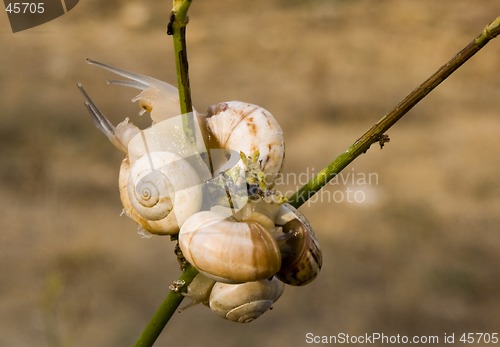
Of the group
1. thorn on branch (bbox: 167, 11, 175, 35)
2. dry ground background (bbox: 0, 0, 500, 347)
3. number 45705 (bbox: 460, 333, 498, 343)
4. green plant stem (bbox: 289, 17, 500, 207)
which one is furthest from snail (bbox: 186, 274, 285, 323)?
number 45705 (bbox: 460, 333, 498, 343)

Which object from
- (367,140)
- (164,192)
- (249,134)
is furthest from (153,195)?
(367,140)

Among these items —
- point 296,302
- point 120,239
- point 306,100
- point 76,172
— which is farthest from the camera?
point 306,100

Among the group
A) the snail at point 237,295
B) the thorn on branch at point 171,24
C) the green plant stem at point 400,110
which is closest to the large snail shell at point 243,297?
the snail at point 237,295

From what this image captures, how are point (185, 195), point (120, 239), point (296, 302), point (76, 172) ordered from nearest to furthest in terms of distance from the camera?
point (185, 195) → point (296, 302) → point (120, 239) → point (76, 172)

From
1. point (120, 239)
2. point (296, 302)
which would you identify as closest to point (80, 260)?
point (120, 239)

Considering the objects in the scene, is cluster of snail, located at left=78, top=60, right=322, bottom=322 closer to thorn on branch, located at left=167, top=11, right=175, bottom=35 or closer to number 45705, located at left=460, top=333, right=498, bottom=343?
thorn on branch, located at left=167, top=11, right=175, bottom=35

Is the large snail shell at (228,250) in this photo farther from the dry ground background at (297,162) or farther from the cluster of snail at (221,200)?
the dry ground background at (297,162)

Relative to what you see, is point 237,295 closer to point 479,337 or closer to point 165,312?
point 165,312

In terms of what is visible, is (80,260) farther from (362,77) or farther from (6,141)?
(362,77)
